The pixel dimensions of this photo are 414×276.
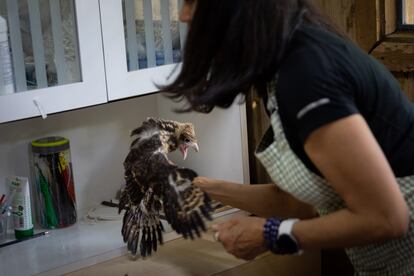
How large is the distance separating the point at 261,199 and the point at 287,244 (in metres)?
0.35

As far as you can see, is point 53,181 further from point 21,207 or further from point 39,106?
point 39,106

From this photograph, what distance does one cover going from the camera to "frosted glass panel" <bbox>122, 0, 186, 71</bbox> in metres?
1.76

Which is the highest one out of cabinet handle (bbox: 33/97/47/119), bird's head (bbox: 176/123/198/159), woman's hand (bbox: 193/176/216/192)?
cabinet handle (bbox: 33/97/47/119)

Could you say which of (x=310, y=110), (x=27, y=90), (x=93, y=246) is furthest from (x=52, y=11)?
(x=310, y=110)

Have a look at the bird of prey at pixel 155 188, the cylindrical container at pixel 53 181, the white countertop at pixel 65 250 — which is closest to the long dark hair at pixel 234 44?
the bird of prey at pixel 155 188

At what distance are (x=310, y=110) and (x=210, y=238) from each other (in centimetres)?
96

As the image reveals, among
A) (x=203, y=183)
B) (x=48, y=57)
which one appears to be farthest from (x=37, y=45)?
(x=203, y=183)

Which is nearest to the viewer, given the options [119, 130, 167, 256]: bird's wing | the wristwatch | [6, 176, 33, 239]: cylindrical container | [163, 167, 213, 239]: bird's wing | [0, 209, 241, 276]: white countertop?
the wristwatch

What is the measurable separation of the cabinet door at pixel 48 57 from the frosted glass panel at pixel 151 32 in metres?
0.10

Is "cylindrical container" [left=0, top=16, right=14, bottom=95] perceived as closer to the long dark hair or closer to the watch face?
the long dark hair

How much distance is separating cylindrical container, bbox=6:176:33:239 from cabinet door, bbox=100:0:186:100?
36 centimetres

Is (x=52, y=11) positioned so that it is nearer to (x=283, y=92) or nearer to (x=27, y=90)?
(x=27, y=90)

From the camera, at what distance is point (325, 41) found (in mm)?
1027

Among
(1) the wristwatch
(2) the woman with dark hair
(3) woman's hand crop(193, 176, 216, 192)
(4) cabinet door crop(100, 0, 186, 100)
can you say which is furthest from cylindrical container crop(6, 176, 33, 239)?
(1) the wristwatch
